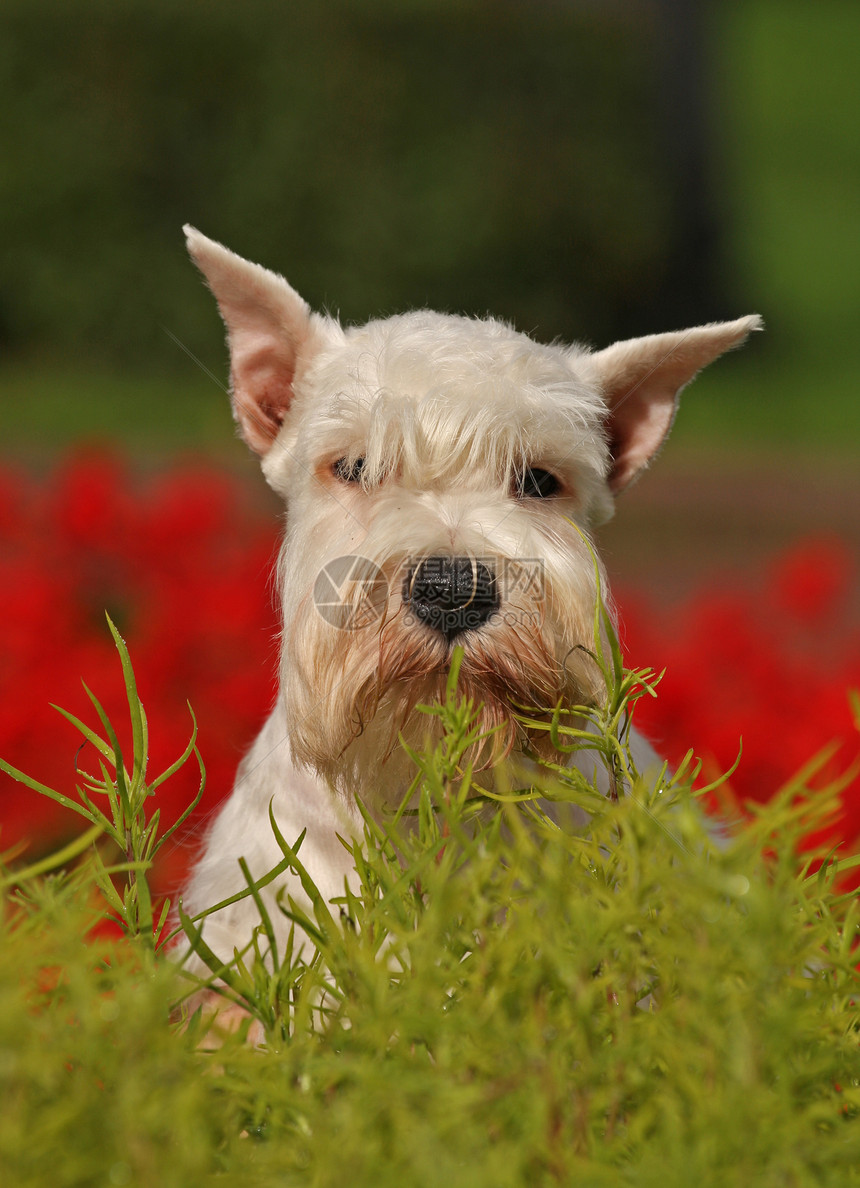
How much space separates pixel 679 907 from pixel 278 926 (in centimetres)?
138

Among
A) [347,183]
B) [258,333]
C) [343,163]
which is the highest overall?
[258,333]

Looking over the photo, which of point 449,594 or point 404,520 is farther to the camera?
point 404,520

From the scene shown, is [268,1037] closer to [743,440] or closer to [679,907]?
[679,907]

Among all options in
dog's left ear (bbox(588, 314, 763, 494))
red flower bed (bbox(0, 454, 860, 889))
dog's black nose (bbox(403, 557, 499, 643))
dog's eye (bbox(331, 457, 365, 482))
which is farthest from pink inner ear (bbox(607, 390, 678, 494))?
dog's black nose (bbox(403, 557, 499, 643))

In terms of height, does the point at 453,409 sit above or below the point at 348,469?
above

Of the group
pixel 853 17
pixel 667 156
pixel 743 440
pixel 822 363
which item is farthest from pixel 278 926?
pixel 853 17

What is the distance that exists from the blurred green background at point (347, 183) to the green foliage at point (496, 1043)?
9.59 m

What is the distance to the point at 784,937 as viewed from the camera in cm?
104

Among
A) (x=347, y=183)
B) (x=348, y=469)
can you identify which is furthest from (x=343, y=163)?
(x=348, y=469)

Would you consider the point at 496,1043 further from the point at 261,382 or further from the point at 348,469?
the point at 261,382

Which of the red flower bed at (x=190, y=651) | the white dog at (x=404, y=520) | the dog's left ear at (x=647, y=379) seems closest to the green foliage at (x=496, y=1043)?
the white dog at (x=404, y=520)

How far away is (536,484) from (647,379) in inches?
22.6

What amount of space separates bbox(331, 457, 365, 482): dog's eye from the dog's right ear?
0.39 metres

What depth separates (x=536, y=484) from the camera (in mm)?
2479
